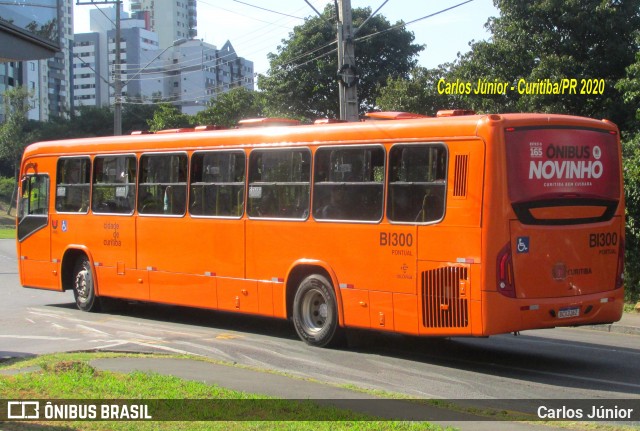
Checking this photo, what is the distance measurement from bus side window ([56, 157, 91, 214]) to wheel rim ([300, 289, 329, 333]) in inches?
239

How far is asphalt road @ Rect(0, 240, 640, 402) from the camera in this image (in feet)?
33.7

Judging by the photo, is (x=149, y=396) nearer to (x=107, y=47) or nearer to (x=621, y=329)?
(x=621, y=329)

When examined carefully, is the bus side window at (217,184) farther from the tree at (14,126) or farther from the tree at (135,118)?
the tree at (135,118)

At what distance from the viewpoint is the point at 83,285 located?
17.6m

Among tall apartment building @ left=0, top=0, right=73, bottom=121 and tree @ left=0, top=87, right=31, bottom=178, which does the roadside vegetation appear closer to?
tree @ left=0, top=87, right=31, bottom=178

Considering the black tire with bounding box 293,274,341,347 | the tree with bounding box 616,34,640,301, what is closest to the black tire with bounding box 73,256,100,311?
the black tire with bounding box 293,274,341,347

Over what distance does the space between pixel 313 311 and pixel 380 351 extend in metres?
1.14

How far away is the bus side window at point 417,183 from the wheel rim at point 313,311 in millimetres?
1920

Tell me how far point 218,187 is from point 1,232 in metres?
39.7

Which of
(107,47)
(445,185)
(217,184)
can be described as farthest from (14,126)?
(107,47)

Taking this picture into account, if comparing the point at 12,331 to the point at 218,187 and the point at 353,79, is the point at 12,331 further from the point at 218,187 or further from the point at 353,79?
the point at 353,79

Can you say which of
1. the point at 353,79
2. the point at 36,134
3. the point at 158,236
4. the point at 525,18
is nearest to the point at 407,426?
the point at 158,236

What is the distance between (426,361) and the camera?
1198 cm

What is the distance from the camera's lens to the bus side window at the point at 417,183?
444 inches
